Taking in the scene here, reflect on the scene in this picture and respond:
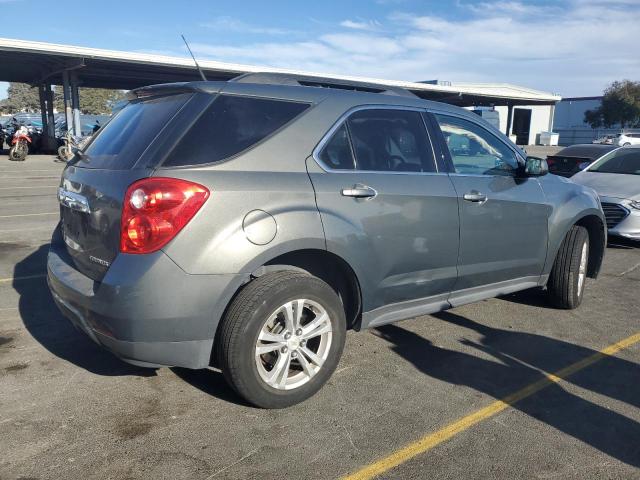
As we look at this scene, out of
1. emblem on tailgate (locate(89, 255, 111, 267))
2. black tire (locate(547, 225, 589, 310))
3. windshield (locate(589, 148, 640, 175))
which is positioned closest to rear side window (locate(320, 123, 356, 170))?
emblem on tailgate (locate(89, 255, 111, 267))

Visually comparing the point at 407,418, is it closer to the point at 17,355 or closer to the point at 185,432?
the point at 185,432

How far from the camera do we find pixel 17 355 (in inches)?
154

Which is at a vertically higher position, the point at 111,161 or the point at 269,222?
the point at 111,161

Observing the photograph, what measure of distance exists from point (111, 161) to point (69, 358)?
1.54m

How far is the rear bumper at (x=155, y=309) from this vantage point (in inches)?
110

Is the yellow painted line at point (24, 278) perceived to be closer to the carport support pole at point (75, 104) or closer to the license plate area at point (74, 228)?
the license plate area at point (74, 228)

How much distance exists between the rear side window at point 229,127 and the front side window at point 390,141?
0.46m

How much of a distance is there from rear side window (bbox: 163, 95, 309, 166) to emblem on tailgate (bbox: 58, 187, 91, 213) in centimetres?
66

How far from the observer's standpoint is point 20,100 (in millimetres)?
102688

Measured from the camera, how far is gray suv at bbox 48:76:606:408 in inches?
112

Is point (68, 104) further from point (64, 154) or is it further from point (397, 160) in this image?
point (397, 160)

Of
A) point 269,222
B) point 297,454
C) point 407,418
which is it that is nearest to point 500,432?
point 407,418

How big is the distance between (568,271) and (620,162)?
16.4 ft

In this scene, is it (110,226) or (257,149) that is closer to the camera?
(110,226)
